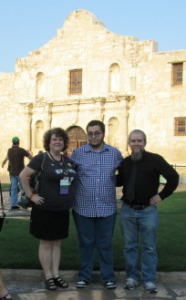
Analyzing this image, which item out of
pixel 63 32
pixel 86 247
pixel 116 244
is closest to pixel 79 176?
pixel 86 247

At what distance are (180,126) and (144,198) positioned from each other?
17.0 m

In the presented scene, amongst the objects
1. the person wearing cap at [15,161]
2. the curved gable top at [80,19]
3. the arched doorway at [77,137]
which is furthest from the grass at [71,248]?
the curved gable top at [80,19]

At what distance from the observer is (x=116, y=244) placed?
6.70 meters

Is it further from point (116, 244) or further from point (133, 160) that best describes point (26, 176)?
point (116, 244)

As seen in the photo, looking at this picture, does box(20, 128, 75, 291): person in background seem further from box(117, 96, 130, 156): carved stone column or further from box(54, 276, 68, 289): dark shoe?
box(117, 96, 130, 156): carved stone column

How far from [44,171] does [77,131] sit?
19.9m

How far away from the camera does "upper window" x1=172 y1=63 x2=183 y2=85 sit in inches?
839

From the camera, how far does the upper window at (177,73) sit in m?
21.3

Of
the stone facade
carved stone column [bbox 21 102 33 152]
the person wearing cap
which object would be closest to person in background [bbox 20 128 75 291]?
the person wearing cap

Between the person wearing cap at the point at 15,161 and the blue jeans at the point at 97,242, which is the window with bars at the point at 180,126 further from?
the blue jeans at the point at 97,242

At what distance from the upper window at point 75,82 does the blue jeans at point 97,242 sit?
64.8 ft

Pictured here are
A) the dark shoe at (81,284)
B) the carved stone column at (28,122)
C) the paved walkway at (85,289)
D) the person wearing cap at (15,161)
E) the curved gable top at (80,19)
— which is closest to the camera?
the paved walkway at (85,289)

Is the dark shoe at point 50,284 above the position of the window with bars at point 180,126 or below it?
below

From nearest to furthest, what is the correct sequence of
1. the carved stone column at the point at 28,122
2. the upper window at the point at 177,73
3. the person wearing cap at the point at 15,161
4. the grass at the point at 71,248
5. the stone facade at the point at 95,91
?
the grass at the point at 71,248, the person wearing cap at the point at 15,161, the upper window at the point at 177,73, the stone facade at the point at 95,91, the carved stone column at the point at 28,122
